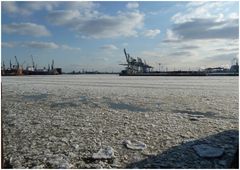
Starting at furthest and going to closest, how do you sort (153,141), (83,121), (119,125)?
1. (83,121)
2. (119,125)
3. (153,141)

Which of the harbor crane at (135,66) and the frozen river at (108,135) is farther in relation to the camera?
the harbor crane at (135,66)

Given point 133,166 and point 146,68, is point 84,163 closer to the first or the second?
point 133,166

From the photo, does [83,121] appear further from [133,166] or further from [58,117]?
[133,166]

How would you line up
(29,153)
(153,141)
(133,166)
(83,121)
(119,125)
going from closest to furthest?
(133,166) → (29,153) → (153,141) → (119,125) → (83,121)

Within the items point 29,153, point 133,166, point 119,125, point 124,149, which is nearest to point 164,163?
point 133,166

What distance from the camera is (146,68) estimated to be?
137m

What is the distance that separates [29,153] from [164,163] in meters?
2.46

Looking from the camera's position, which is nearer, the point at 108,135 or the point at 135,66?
the point at 108,135

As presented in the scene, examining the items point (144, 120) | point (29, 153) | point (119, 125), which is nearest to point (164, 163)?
point (29, 153)

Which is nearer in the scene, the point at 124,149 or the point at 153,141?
the point at 124,149

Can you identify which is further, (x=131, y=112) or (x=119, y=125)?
(x=131, y=112)

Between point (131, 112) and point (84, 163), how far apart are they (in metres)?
5.33

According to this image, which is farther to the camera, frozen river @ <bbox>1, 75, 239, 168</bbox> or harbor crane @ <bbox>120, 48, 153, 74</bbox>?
harbor crane @ <bbox>120, 48, 153, 74</bbox>

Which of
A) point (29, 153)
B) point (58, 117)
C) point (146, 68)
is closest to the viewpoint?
point (29, 153)
